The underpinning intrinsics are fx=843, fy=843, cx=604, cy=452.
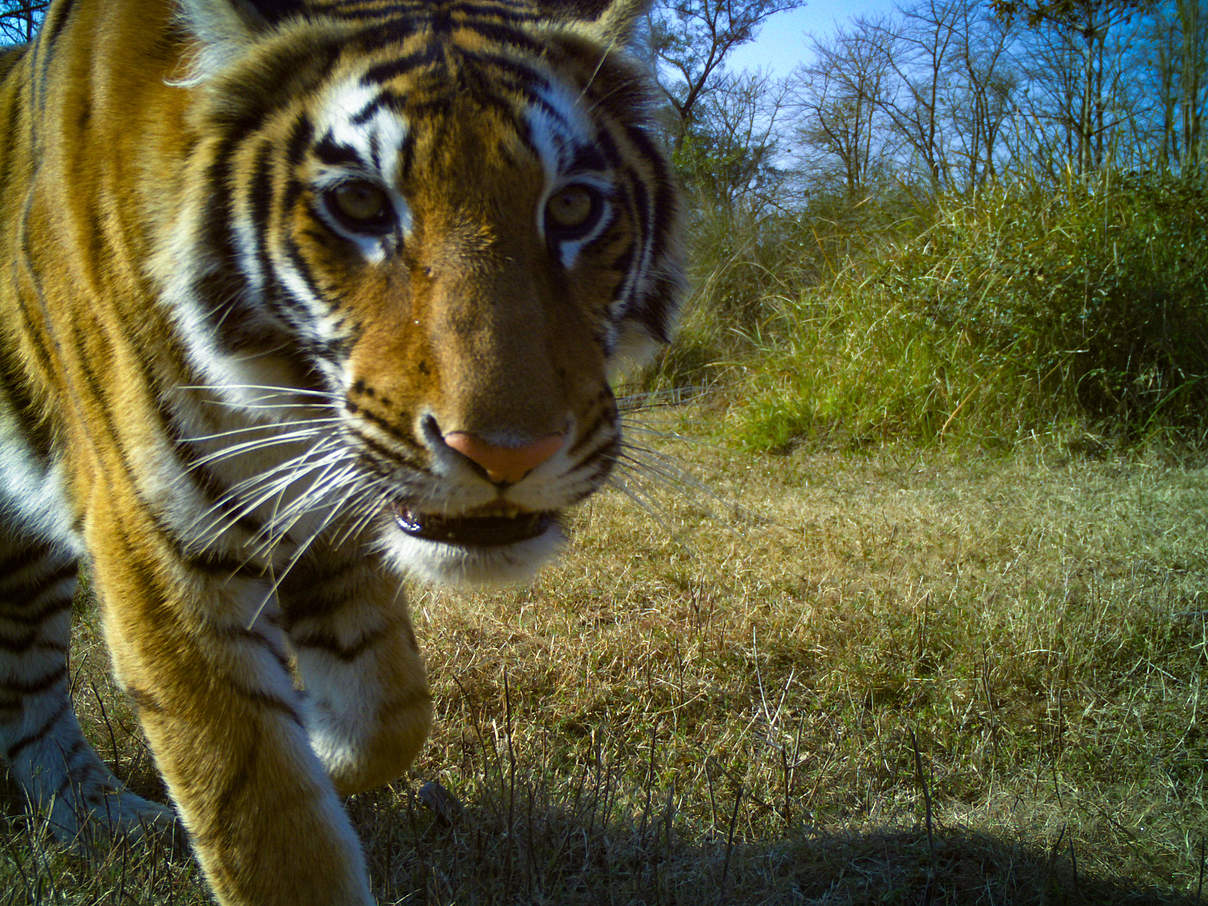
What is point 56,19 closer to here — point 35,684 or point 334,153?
point 334,153

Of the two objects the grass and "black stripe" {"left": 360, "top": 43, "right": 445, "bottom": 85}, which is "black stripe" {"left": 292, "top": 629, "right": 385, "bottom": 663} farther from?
"black stripe" {"left": 360, "top": 43, "right": 445, "bottom": 85}

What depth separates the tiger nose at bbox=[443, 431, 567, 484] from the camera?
4.25 ft

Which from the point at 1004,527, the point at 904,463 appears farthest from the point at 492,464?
the point at 904,463

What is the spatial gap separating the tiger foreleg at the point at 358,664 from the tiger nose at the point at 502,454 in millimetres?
975

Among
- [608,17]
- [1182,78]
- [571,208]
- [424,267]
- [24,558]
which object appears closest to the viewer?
[424,267]

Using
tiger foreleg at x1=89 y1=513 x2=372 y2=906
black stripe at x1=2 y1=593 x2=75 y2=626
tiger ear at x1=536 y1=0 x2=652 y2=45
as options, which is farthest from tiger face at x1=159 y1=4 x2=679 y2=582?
black stripe at x1=2 y1=593 x2=75 y2=626

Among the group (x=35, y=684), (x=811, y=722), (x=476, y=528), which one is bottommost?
(x=811, y=722)

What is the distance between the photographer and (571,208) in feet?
5.43

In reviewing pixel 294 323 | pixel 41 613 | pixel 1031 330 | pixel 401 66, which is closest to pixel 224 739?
pixel 294 323

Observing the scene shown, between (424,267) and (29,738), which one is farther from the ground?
(424,267)

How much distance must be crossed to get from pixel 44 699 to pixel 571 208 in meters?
2.15

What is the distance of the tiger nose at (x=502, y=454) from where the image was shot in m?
1.30

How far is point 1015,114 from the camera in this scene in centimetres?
688

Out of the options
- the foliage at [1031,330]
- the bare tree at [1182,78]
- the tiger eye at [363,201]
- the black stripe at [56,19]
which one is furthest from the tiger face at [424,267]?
the bare tree at [1182,78]
